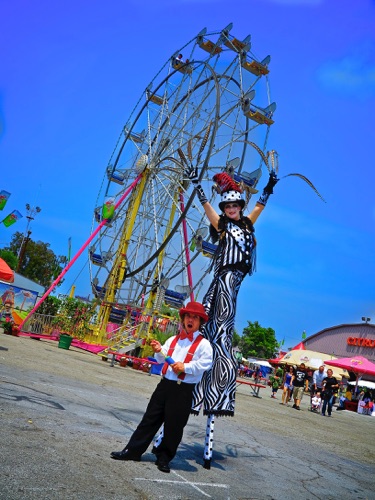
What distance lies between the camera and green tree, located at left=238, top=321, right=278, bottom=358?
8638 cm

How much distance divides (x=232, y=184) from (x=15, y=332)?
642 inches

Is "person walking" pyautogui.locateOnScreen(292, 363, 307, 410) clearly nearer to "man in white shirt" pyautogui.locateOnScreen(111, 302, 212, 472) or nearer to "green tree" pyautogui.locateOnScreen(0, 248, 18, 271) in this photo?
"man in white shirt" pyautogui.locateOnScreen(111, 302, 212, 472)

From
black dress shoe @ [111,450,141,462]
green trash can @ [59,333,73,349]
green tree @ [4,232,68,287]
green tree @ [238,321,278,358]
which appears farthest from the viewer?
green tree @ [238,321,278,358]

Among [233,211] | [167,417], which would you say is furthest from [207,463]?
[233,211]

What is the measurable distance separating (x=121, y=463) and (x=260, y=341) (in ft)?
278

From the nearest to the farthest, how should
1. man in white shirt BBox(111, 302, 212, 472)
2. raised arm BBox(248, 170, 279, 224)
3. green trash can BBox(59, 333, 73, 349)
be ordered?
man in white shirt BBox(111, 302, 212, 472)
raised arm BBox(248, 170, 279, 224)
green trash can BBox(59, 333, 73, 349)

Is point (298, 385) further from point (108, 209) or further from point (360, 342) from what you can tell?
point (360, 342)

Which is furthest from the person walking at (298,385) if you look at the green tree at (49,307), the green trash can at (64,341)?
the green tree at (49,307)

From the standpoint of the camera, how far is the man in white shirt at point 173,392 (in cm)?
400

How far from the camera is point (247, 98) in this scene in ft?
69.0

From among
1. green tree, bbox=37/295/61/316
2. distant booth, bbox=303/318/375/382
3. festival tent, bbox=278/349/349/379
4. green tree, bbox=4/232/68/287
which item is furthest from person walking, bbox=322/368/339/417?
green tree, bbox=4/232/68/287

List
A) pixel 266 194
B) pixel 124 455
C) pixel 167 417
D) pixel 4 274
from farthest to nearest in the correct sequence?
pixel 4 274 → pixel 266 194 → pixel 167 417 → pixel 124 455

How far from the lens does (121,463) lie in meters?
3.74

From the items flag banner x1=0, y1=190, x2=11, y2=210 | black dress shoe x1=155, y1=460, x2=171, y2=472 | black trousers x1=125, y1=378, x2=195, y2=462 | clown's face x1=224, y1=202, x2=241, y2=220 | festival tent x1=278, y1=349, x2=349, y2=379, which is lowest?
black dress shoe x1=155, y1=460, x2=171, y2=472
